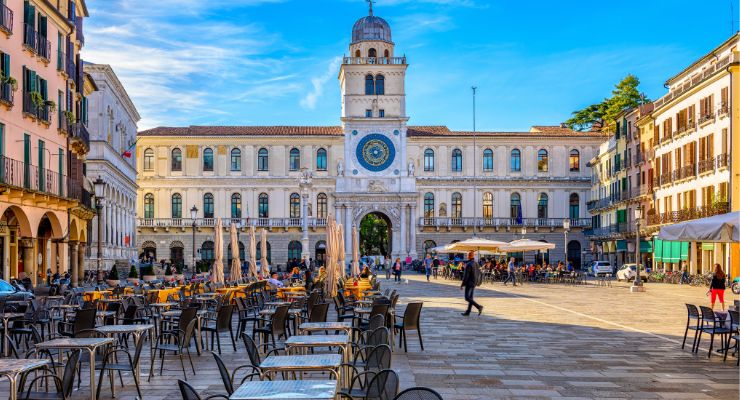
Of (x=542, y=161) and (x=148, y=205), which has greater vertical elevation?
(x=542, y=161)

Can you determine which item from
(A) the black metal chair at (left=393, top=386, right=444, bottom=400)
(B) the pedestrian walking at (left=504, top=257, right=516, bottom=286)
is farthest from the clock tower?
(A) the black metal chair at (left=393, top=386, right=444, bottom=400)

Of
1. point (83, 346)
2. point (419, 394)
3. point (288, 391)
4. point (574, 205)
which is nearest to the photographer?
point (419, 394)

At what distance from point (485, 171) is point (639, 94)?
16680 mm

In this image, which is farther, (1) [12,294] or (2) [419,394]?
(1) [12,294]

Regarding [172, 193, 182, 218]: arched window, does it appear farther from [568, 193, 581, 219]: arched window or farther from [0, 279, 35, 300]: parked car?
[0, 279, 35, 300]: parked car

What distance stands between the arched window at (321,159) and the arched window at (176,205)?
12.9m

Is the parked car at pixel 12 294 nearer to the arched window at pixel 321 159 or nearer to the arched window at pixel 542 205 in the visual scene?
the arched window at pixel 321 159

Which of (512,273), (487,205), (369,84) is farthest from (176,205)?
(512,273)

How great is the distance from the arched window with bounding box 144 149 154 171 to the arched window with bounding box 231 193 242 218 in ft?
25.6

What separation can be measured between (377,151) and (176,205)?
19.0m

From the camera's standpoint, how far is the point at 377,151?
7512 cm

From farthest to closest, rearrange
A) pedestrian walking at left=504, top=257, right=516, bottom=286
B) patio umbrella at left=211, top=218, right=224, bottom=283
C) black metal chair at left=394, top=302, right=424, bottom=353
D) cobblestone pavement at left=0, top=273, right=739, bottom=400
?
pedestrian walking at left=504, top=257, right=516, bottom=286
patio umbrella at left=211, top=218, right=224, bottom=283
black metal chair at left=394, top=302, right=424, bottom=353
cobblestone pavement at left=0, top=273, right=739, bottom=400

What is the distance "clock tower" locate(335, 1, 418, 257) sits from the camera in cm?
7469

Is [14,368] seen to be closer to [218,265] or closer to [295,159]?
[218,265]
